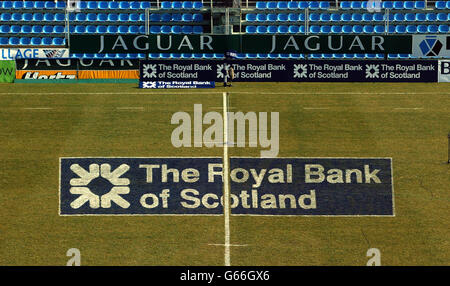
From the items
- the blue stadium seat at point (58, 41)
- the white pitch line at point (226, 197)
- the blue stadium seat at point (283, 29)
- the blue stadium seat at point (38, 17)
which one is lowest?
the white pitch line at point (226, 197)

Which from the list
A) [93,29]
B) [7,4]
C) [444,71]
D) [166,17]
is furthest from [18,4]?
[444,71]

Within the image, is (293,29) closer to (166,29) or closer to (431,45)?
(166,29)

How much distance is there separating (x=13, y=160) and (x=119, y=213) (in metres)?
5.69

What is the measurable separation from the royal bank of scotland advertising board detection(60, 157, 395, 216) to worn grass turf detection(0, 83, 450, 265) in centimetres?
46

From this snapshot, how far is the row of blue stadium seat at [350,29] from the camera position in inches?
1762

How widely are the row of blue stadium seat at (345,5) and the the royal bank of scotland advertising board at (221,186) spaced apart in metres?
25.6

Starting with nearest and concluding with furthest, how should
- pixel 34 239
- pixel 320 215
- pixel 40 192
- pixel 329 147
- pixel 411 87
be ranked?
1. pixel 34 239
2. pixel 320 215
3. pixel 40 192
4. pixel 329 147
5. pixel 411 87

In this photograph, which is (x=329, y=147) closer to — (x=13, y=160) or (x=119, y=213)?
(x=119, y=213)

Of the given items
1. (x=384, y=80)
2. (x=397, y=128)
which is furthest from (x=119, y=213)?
(x=384, y=80)

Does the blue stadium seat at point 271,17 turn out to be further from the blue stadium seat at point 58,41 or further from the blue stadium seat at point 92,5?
the blue stadium seat at point 58,41

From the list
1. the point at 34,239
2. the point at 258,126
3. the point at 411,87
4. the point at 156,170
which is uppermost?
the point at 411,87

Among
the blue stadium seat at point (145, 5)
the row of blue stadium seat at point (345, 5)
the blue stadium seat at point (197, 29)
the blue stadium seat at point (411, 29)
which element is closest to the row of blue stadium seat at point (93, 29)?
the blue stadium seat at point (197, 29)

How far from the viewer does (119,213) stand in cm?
1811

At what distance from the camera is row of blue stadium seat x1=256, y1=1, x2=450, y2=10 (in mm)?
45469
